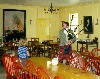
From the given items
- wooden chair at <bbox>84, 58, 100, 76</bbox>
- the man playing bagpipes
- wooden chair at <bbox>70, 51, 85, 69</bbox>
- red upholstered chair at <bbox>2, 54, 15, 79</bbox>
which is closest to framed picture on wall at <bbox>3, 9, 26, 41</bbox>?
the man playing bagpipes

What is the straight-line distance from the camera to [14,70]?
4.43 m

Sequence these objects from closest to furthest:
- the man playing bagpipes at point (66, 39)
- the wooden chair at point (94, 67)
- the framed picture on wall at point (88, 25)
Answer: the wooden chair at point (94, 67) < the man playing bagpipes at point (66, 39) < the framed picture on wall at point (88, 25)

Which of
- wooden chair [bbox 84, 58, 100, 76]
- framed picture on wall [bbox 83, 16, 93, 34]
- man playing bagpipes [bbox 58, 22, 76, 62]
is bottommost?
wooden chair [bbox 84, 58, 100, 76]

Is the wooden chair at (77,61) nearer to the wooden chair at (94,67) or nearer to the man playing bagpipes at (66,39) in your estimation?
the wooden chair at (94,67)

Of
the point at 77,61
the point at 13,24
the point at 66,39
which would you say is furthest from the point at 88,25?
the point at 77,61

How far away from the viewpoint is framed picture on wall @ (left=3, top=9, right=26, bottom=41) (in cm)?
1307

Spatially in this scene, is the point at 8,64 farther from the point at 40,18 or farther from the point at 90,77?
the point at 40,18

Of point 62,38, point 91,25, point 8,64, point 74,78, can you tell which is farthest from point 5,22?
point 74,78

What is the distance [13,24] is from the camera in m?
13.3

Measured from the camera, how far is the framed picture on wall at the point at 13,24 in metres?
13.1

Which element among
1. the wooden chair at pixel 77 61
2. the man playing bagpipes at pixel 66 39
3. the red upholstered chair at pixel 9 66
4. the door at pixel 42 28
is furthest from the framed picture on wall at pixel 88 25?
the red upholstered chair at pixel 9 66

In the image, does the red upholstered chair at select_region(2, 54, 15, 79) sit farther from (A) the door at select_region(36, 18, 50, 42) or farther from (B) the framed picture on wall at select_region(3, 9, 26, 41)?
(A) the door at select_region(36, 18, 50, 42)

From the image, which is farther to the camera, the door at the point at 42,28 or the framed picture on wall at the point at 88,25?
the door at the point at 42,28

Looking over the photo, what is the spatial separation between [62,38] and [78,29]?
7.13m
